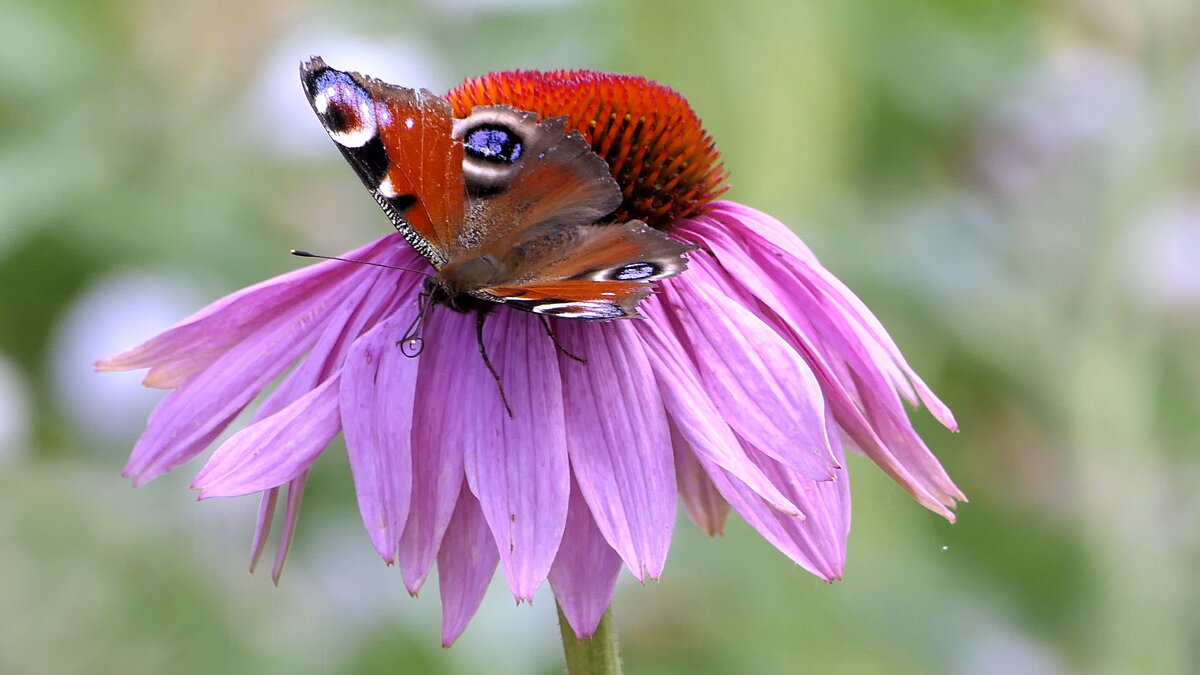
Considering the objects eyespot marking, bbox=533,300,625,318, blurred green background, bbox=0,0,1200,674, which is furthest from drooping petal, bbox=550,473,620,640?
blurred green background, bbox=0,0,1200,674

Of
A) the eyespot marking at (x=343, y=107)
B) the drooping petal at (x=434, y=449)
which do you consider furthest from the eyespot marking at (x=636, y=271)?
the eyespot marking at (x=343, y=107)

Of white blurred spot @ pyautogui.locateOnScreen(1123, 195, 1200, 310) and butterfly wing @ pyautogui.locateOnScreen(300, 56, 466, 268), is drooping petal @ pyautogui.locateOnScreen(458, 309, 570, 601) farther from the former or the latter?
white blurred spot @ pyautogui.locateOnScreen(1123, 195, 1200, 310)

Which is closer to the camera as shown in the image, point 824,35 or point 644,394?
point 644,394

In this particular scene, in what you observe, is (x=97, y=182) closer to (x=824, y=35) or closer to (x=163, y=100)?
(x=163, y=100)

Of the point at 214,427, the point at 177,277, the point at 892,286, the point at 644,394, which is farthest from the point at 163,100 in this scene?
the point at 644,394

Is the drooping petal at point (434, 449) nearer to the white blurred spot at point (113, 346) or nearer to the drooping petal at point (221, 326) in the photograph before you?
the drooping petal at point (221, 326)
